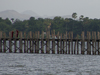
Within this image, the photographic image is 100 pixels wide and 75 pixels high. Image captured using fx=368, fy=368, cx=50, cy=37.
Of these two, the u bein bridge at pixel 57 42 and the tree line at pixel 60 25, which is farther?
the tree line at pixel 60 25

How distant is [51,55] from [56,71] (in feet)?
51.7

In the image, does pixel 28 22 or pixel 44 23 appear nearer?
Result: pixel 28 22

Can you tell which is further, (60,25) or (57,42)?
(60,25)

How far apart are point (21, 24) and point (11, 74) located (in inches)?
5733

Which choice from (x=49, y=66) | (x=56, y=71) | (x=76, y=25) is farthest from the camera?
(x=76, y=25)

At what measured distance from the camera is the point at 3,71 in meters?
32.0

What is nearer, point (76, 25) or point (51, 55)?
point (51, 55)

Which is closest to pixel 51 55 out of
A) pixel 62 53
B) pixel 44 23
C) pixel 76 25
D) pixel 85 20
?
pixel 62 53

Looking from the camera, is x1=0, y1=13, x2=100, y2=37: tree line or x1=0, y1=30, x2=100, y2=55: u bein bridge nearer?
x1=0, y1=30, x2=100, y2=55: u bein bridge

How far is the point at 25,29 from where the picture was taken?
16950 cm

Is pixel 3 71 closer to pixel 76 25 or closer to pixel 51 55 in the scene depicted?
pixel 51 55

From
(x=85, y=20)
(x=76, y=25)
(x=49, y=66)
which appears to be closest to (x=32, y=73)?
(x=49, y=66)

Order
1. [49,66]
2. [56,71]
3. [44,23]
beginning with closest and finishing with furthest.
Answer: [56,71] < [49,66] < [44,23]

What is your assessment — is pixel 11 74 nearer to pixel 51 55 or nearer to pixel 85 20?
pixel 51 55
